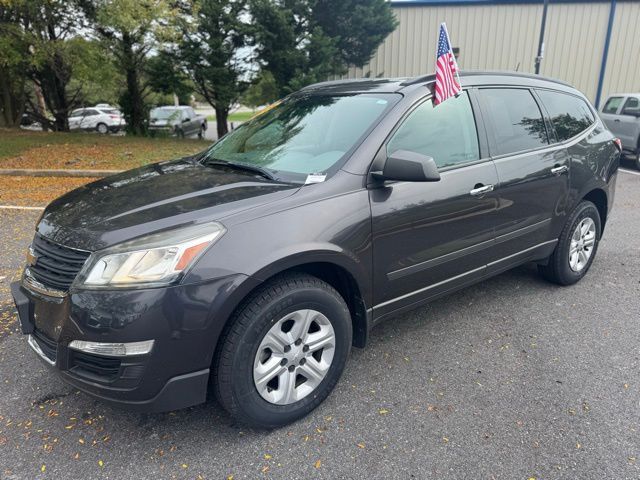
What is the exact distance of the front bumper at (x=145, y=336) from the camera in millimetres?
2033

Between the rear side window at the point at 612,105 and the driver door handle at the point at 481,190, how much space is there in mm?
10816

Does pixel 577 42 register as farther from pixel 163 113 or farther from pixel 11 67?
pixel 11 67

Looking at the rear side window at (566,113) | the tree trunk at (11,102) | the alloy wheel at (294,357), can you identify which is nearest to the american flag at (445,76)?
the rear side window at (566,113)

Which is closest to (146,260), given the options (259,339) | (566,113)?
(259,339)

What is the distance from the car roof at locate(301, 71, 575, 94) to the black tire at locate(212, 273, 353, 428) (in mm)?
1439

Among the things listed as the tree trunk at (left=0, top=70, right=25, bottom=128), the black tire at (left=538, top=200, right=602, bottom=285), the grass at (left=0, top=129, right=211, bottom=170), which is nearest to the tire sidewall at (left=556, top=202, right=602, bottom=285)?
the black tire at (left=538, top=200, right=602, bottom=285)

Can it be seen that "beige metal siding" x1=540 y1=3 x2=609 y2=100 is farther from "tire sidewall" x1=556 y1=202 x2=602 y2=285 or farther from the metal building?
"tire sidewall" x1=556 y1=202 x2=602 y2=285

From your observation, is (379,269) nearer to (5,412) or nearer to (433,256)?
(433,256)

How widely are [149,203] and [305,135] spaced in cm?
111

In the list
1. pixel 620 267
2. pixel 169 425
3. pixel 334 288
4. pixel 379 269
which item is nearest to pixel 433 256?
pixel 379 269

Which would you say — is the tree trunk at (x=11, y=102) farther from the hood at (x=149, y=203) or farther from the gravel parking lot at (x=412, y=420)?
the hood at (x=149, y=203)

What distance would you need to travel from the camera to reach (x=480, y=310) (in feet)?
12.7

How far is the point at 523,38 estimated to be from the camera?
16.0m

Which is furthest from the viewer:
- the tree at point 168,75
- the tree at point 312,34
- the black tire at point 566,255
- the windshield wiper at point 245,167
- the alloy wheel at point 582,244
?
the tree at point 168,75
